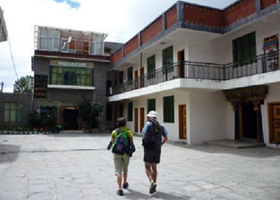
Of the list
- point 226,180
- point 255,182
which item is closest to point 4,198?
point 226,180

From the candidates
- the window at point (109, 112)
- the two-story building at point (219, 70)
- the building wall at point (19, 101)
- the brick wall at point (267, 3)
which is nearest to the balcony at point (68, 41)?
the building wall at point (19, 101)

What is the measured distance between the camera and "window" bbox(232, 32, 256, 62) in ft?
37.7

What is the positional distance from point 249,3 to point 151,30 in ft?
17.4

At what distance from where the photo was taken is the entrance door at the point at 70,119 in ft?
71.8

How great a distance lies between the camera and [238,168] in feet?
22.8

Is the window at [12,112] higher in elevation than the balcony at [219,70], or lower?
lower

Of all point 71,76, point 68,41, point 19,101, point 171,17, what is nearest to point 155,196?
point 171,17

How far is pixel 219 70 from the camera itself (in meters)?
12.6

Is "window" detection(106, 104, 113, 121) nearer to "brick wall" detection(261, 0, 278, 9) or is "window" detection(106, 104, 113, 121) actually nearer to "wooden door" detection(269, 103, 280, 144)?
"wooden door" detection(269, 103, 280, 144)

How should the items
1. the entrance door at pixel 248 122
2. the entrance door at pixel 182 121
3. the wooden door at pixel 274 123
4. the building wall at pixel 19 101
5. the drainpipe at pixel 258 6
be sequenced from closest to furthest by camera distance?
the drainpipe at pixel 258 6
the wooden door at pixel 274 123
the entrance door at pixel 248 122
the entrance door at pixel 182 121
the building wall at pixel 19 101

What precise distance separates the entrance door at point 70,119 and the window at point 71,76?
8.40 feet

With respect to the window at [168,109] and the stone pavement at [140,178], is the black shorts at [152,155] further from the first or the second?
the window at [168,109]

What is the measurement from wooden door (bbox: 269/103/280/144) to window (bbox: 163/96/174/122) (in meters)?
5.02

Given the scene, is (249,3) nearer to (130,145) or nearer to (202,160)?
(202,160)
